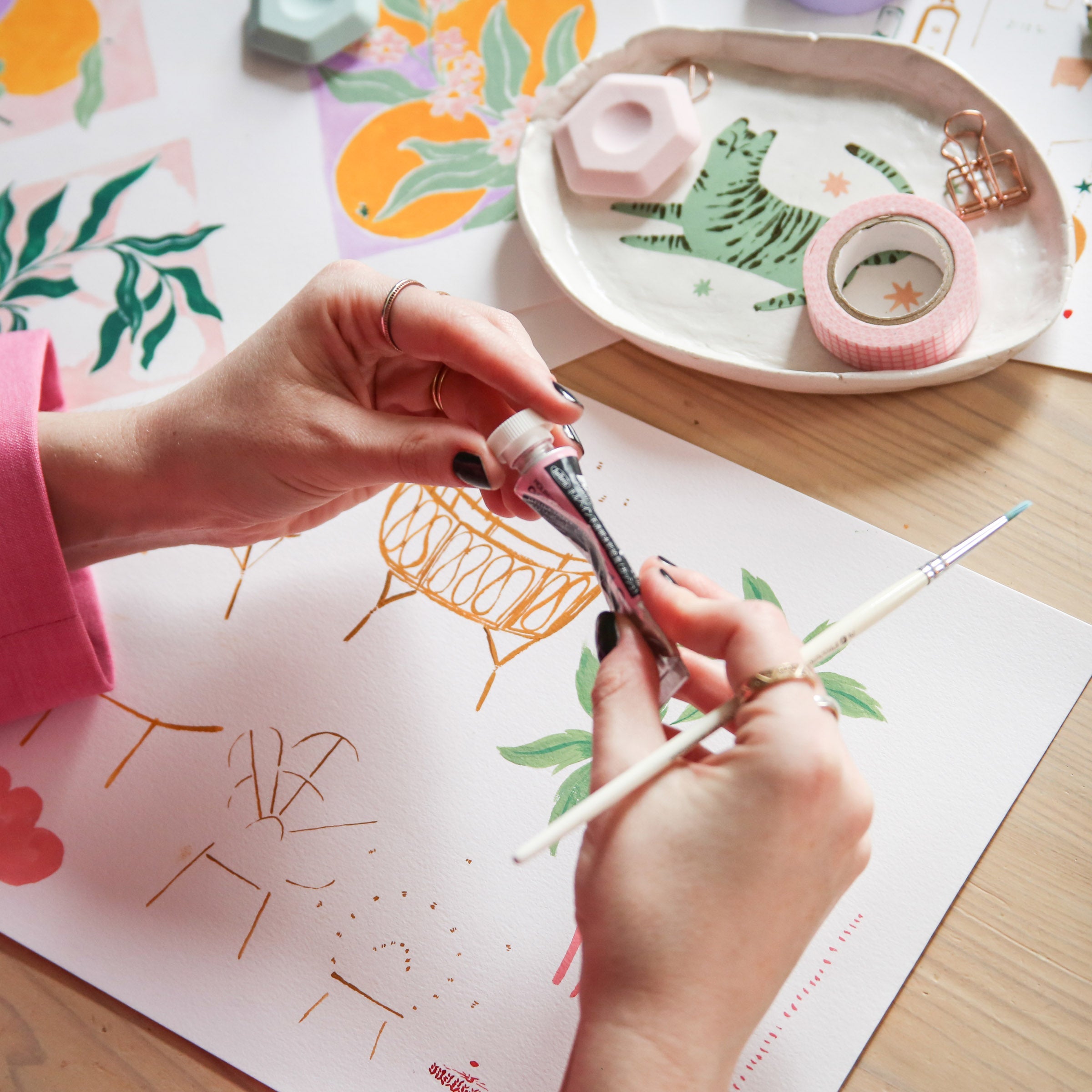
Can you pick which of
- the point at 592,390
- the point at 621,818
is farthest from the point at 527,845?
the point at 592,390

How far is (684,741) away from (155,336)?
0.58 m

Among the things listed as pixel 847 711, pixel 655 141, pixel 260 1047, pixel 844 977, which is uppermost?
pixel 655 141

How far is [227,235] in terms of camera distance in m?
0.75

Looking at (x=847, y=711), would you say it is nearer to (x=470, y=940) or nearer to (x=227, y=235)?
(x=470, y=940)

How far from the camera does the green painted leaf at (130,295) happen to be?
2.44 feet

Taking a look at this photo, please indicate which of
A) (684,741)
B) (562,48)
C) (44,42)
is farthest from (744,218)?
(44,42)

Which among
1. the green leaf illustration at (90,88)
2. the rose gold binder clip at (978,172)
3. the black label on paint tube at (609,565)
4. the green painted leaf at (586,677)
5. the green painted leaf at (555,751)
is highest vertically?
the rose gold binder clip at (978,172)

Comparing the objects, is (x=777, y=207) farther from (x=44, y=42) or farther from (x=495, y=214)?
(x=44, y=42)

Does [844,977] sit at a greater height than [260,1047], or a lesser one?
greater

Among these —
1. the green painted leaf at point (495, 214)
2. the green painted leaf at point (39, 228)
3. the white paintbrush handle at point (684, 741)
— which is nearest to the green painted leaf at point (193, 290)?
the green painted leaf at point (39, 228)

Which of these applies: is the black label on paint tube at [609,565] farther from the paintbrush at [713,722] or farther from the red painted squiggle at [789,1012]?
the red painted squiggle at [789,1012]

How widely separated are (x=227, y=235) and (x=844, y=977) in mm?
744

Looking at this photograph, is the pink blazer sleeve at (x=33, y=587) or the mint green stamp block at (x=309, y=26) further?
the mint green stamp block at (x=309, y=26)

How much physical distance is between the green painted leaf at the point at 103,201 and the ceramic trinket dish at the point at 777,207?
1.18 feet
